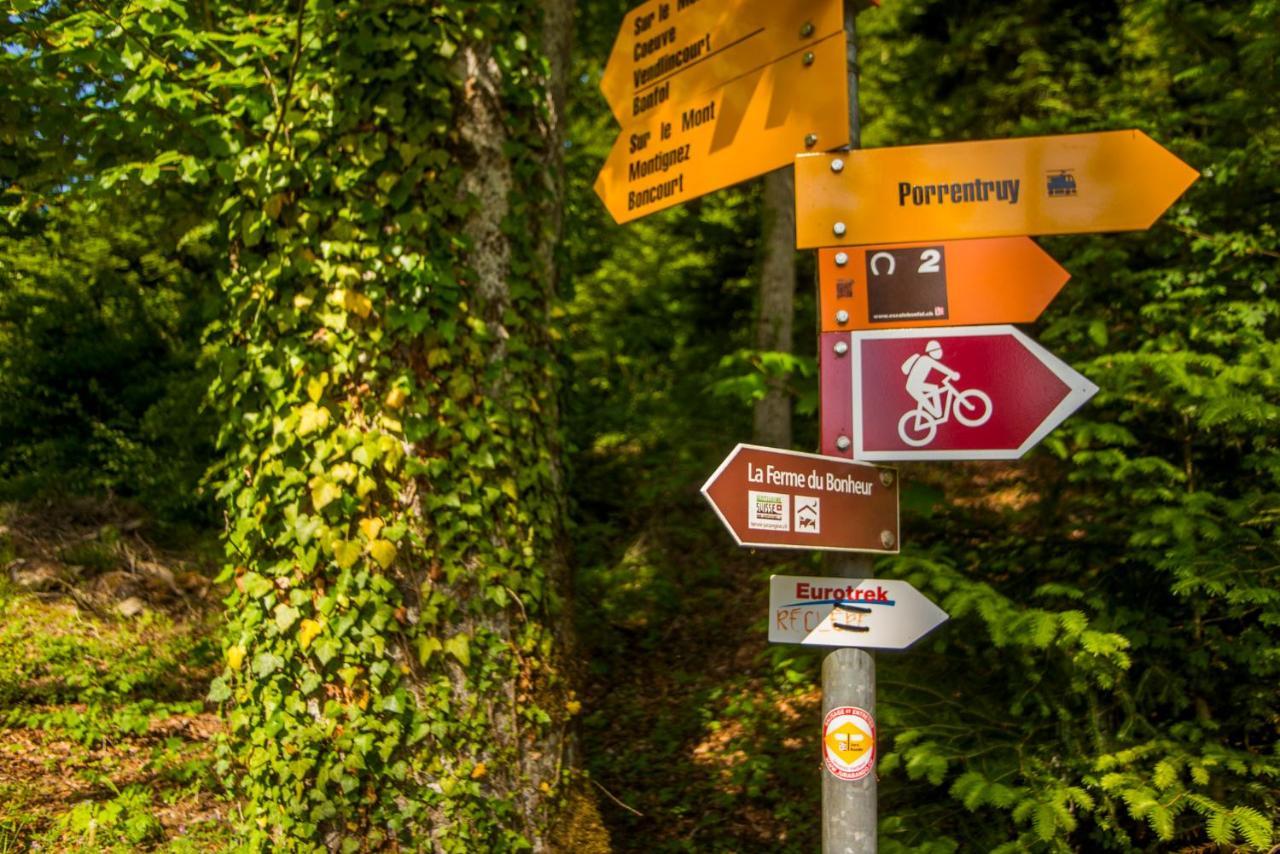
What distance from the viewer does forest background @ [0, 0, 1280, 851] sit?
3.57 metres

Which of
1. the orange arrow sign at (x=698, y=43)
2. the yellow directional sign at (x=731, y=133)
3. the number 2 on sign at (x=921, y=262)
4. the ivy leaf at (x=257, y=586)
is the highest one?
the orange arrow sign at (x=698, y=43)

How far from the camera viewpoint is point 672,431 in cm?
1051

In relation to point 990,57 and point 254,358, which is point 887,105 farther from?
point 254,358

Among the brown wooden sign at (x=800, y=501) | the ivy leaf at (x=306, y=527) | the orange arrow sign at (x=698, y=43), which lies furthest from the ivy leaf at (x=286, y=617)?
the orange arrow sign at (x=698, y=43)

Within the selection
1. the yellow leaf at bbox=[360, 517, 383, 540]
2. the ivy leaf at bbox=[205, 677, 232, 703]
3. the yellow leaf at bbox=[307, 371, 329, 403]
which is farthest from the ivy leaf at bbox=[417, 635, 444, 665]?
the yellow leaf at bbox=[307, 371, 329, 403]

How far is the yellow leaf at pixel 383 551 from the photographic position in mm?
3531

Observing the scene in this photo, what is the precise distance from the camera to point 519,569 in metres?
3.84

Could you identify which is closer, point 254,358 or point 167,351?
point 254,358

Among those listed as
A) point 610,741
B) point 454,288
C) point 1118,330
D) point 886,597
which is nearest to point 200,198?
point 454,288

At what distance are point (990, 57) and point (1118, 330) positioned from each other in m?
6.43

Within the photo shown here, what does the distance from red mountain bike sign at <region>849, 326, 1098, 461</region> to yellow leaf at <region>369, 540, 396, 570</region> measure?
1829mm

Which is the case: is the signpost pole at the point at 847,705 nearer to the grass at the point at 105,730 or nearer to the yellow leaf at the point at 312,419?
the yellow leaf at the point at 312,419

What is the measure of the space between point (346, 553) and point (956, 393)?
7.39ft

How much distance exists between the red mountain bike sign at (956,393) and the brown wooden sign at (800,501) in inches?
4.3
